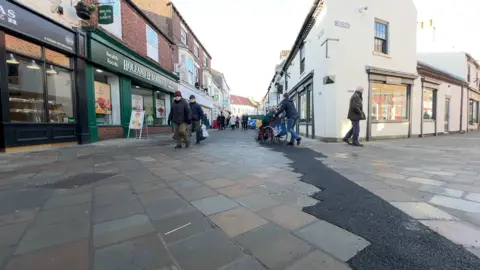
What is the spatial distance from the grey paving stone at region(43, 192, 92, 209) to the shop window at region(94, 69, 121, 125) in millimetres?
7593

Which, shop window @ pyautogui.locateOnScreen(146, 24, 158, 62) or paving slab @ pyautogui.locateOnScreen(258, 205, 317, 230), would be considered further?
shop window @ pyautogui.locateOnScreen(146, 24, 158, 62)

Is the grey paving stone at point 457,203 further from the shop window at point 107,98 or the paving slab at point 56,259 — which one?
the shop window at point 107,98

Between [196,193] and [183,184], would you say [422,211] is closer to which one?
[196,193]

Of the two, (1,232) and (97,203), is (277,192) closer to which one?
(97,203)

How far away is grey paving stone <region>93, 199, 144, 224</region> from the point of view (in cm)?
208

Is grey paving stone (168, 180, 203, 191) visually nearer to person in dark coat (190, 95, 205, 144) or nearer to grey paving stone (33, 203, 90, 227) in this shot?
grey paving stone (33, 203, 90, 227)

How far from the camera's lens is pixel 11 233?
70.1 inches

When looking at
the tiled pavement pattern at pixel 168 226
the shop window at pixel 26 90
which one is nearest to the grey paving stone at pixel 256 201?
the tiled pavement pattern at pixel 168 226

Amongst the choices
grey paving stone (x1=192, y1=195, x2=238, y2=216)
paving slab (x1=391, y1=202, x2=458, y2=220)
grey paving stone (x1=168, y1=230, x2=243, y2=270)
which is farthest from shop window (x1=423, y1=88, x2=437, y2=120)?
grey paving stone (x1=168, y1=230, x2=243, y2=270)

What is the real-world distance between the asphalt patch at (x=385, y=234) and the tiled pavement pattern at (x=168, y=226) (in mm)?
113

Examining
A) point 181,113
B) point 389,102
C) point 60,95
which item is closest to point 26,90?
point 60,95

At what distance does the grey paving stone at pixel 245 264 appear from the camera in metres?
1.36

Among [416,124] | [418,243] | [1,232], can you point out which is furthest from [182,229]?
[416,124]

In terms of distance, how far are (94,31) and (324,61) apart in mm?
8895
